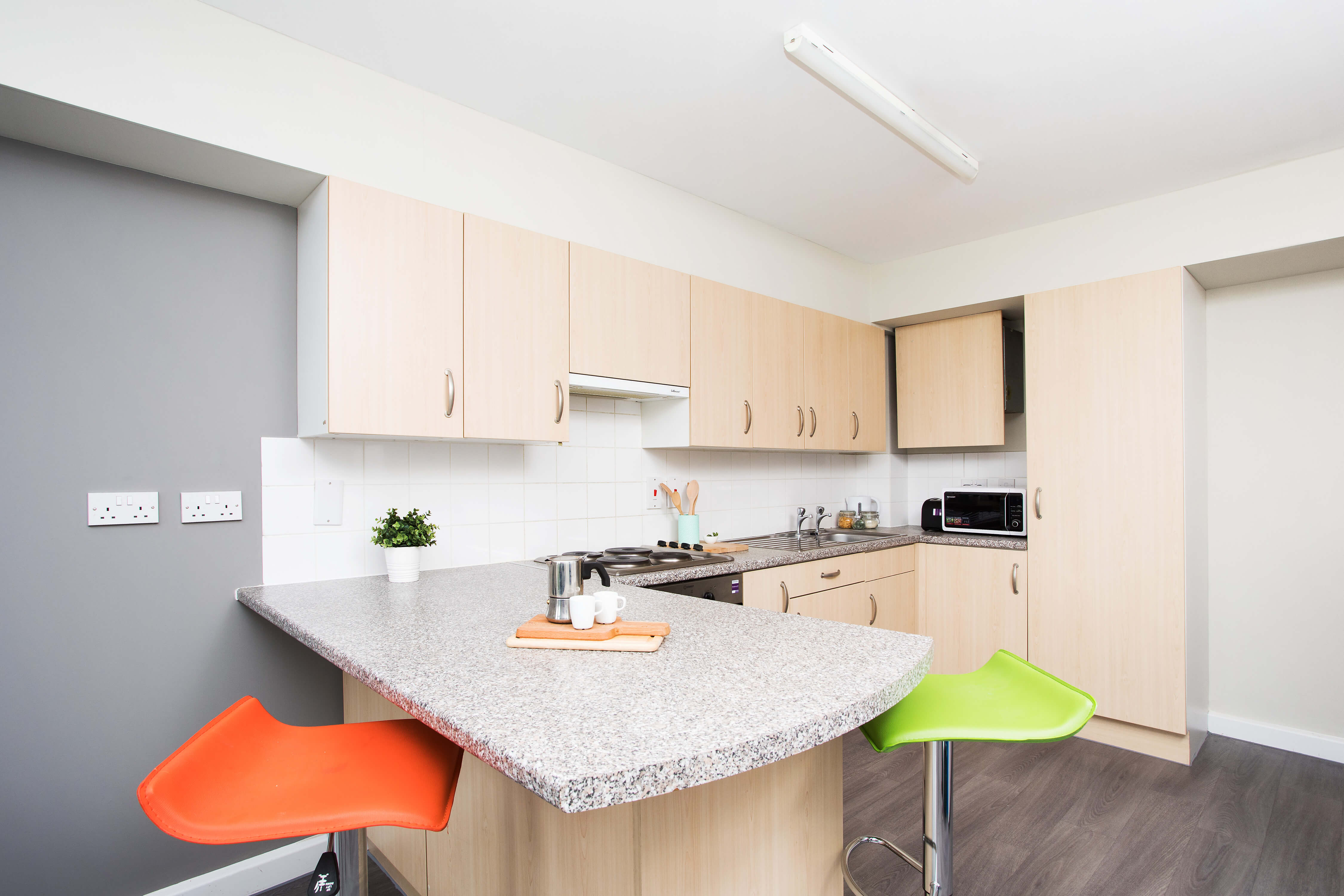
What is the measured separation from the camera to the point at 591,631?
1.28 m

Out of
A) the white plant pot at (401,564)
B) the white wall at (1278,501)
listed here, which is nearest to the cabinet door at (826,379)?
the white wall at (1278,501)

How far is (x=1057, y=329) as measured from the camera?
3176 mm

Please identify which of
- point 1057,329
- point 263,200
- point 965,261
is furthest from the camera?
point 965,261

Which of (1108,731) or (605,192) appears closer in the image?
(605,192)

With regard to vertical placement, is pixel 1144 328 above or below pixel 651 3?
below

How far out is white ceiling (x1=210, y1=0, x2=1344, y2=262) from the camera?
180cm

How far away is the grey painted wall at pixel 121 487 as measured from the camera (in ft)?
5.64

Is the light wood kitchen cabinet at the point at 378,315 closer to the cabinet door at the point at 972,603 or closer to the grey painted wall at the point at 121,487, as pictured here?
the grey painted wall at the point at 121,487

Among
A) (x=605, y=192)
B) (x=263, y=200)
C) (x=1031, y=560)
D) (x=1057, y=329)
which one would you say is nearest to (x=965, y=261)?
(x=1057, y=329)

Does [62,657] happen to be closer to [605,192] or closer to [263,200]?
[263,200]

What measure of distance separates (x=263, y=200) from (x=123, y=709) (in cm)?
157

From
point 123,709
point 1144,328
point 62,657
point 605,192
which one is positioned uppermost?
point 605,192

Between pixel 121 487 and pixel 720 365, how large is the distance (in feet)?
6.98

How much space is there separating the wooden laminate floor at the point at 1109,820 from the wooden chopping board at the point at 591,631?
1162mm
